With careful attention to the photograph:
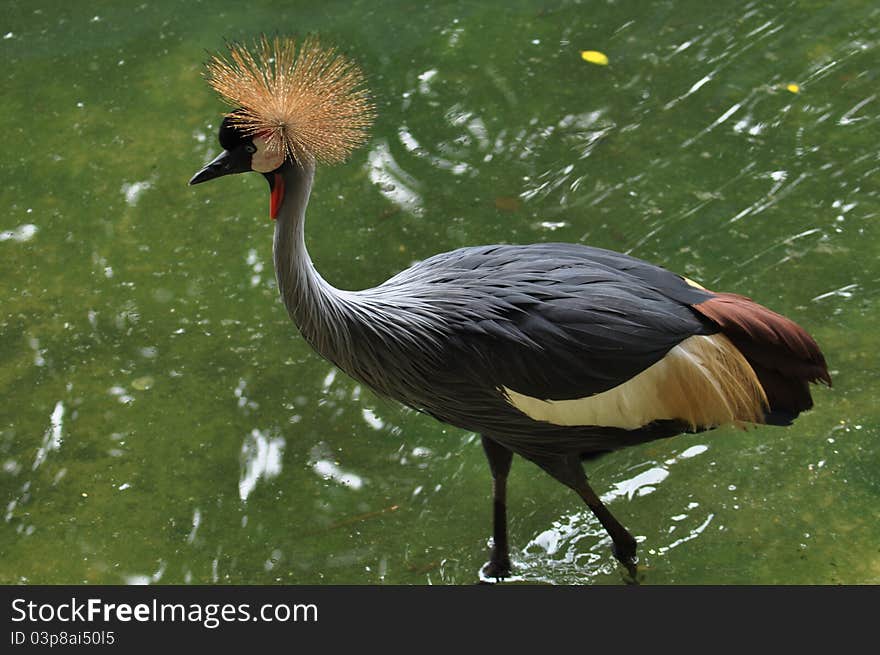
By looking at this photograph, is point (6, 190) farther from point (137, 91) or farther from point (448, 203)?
point (448, 203)

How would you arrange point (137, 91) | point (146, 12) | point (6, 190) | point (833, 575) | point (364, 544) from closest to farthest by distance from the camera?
point (833, 575), point (364, 544), point (6, 190), point (137, 91), point (146, 12)

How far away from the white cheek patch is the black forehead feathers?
0.03m

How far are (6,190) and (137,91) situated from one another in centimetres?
61

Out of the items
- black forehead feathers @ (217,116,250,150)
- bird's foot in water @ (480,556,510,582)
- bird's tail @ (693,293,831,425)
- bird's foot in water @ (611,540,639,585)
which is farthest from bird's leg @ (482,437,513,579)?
black forehead feathers @ (217,116,250,150)

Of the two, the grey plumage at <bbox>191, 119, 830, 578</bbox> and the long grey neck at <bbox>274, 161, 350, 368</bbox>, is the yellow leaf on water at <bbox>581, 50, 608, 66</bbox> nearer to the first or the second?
the grey plumage at <bbox>191, 119, 830, 578</bbox>

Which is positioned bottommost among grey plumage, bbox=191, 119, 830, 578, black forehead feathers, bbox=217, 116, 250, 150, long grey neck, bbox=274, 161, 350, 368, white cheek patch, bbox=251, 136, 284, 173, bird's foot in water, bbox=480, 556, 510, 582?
bird's foot in water, bbox=480, 556, 510, 582

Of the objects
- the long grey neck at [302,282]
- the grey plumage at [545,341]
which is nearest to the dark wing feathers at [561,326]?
the grey plumage at [545,341]

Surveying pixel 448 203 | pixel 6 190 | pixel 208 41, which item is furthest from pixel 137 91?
pixel 448 203

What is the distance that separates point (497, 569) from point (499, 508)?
0.14 metres

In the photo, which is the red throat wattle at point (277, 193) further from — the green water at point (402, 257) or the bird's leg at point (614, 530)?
the bird's leg at point (614, 530)

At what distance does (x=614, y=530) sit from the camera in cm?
251

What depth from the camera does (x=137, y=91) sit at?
4039mm

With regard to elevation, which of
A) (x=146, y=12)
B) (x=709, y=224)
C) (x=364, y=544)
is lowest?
(x=364, y=544)

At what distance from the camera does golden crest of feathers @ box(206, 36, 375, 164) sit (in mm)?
2217
